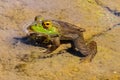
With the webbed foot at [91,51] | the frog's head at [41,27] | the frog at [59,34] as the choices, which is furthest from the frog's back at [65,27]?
the webbed foot at [91,51]

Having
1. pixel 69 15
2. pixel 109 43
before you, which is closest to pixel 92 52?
pixel 109 43

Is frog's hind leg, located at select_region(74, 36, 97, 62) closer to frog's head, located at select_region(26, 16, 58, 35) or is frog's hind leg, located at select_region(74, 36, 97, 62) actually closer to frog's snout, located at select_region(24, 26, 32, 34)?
frog's head, located at select_region(26, 16, 58, 35)

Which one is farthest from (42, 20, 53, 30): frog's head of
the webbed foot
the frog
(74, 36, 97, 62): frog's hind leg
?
the webbed foot

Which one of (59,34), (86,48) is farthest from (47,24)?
(86,48)

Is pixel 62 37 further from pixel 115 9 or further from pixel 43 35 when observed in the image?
pixel 115 9

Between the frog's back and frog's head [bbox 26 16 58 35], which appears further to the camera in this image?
the frog's back

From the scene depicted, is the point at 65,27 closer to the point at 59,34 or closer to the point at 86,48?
the point at 59,34

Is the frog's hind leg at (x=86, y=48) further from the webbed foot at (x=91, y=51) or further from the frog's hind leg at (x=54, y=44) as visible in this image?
the frog's hind leg at (x=54, y=44)

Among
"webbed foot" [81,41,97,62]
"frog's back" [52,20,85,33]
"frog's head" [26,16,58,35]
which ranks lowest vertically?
"webbed foot" [81,41,97,62]
